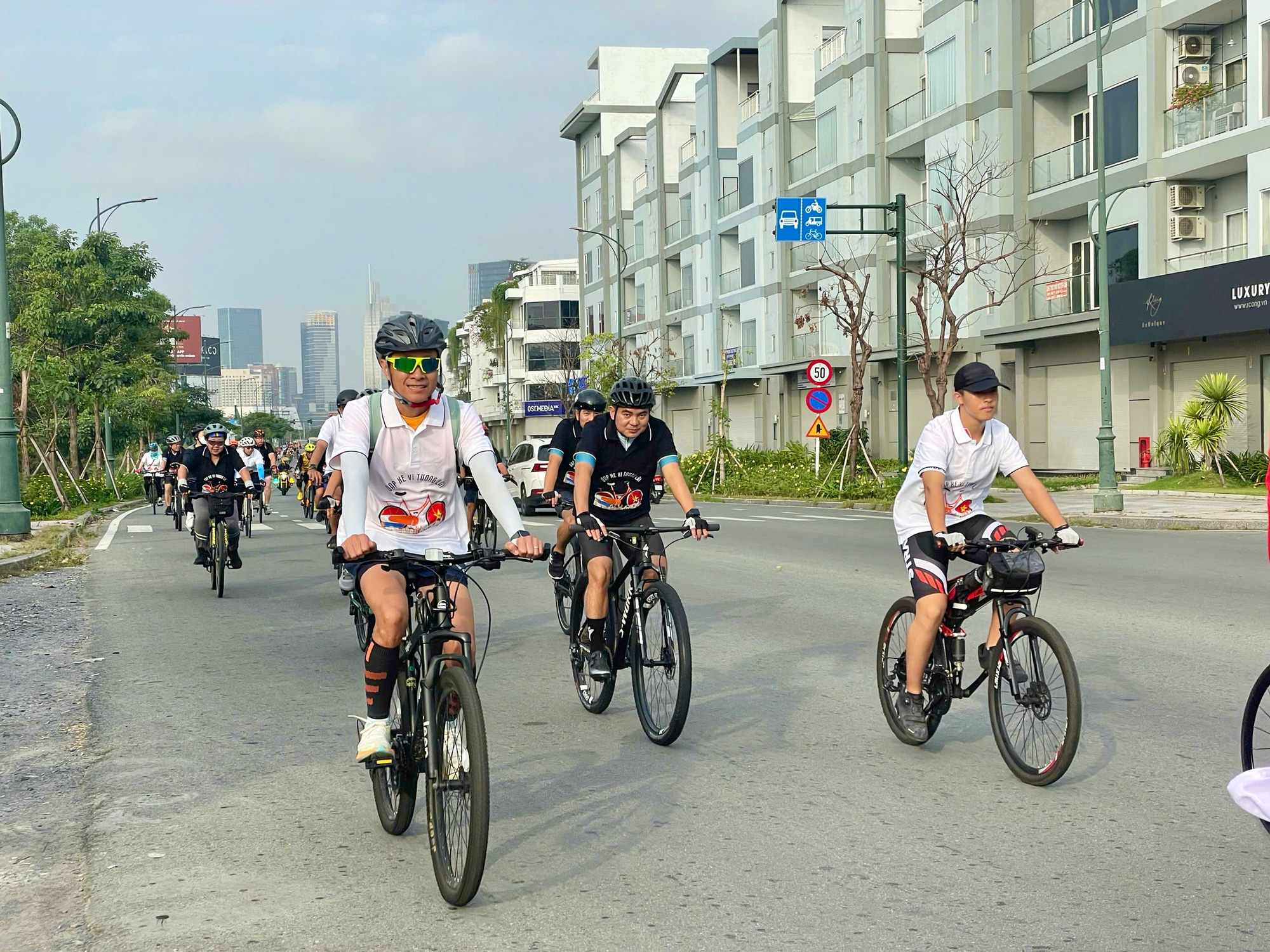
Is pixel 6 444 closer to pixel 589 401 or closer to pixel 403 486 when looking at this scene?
pixel 589 401

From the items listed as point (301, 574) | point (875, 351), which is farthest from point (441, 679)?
point (875, 351)

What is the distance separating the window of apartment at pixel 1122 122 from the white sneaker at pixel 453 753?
31.0m

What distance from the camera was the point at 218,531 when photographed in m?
14.2

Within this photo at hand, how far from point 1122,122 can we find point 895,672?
2976 centimetres

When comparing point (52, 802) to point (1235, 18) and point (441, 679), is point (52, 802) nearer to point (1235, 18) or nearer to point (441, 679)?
point (441, 679)

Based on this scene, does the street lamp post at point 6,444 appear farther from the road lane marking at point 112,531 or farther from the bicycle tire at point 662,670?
the bicycle tire at point 662,670

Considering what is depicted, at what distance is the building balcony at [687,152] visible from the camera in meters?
63.8

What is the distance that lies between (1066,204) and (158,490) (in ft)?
78.5

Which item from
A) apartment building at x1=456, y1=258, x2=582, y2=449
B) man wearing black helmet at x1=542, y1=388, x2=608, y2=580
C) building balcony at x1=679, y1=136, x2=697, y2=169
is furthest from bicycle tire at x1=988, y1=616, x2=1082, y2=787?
apartment building at x1=456, y1=258, x2=582, y2=449

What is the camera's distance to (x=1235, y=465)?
28562 mm

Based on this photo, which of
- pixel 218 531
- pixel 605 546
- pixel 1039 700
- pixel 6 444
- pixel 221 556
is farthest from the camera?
pixel 6 444

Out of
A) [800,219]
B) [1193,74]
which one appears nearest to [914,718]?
[800,219]

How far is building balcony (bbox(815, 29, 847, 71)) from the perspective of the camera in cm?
4684

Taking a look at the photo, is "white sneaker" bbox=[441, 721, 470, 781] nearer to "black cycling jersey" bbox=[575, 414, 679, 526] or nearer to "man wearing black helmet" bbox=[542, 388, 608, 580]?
"black cycling jersey" bbox=[575, 414, 679, 526]
